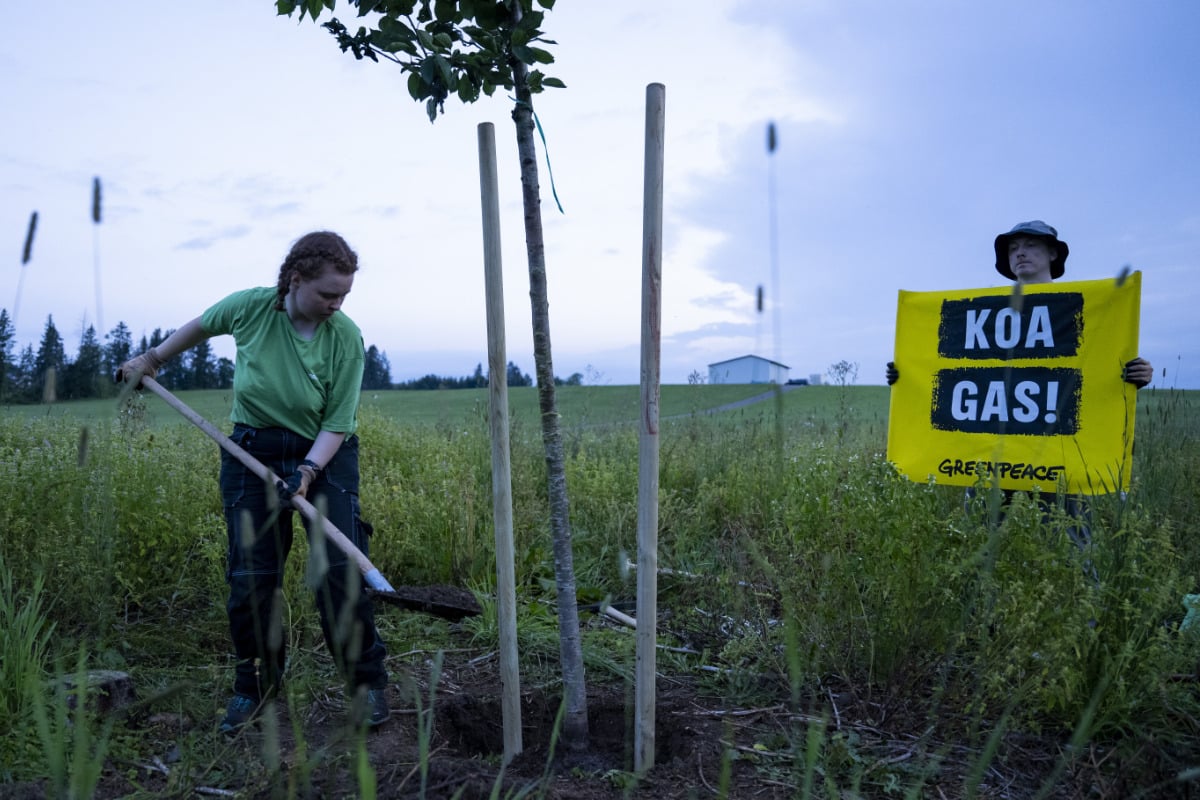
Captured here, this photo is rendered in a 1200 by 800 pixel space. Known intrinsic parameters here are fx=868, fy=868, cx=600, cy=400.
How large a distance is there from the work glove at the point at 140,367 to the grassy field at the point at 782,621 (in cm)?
25

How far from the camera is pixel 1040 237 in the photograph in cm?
420

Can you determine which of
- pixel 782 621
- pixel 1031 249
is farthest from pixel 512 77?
pixel 1031 249

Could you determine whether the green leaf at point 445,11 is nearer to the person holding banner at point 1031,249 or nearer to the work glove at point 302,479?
the work glove at point 302,479

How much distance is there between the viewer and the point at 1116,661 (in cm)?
268

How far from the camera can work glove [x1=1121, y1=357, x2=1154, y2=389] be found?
3848 mm

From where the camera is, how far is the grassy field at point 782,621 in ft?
8.39

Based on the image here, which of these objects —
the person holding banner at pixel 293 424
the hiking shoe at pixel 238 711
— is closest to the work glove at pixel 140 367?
the person holding banner at pixel 293 424

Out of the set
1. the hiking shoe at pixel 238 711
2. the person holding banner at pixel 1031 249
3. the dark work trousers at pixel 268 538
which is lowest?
the hiking shoe at pixel 238 711

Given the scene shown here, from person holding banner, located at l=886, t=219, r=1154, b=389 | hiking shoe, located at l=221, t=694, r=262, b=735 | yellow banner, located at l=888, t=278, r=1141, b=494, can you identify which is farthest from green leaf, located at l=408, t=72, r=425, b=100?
person holding banner, located at l=886, t=219, r=1154, b=389

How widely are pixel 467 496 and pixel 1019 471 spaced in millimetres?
2829

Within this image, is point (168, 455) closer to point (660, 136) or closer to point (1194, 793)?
point (660, 136)

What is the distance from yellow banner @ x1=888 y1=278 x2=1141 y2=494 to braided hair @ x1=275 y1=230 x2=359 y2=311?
2714 millimetres

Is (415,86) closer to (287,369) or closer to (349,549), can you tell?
(287,369)

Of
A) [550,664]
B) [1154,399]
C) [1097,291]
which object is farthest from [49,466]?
[1154,399]
